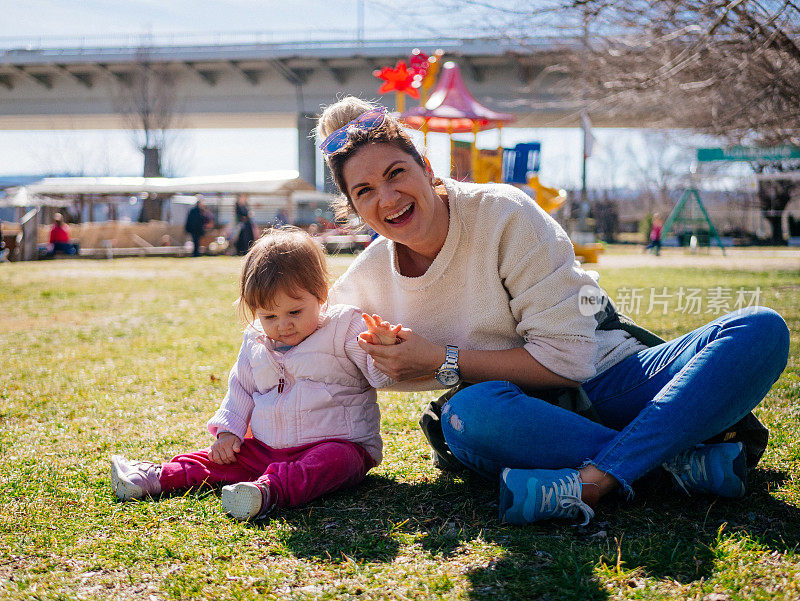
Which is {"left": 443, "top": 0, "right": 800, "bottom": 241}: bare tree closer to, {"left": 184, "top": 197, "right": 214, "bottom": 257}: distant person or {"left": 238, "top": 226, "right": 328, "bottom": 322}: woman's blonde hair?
{"left": 238, "top": 226, "right": 328, "bottom": 322}: woman's blonde hair

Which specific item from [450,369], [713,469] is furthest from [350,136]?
[713,469]

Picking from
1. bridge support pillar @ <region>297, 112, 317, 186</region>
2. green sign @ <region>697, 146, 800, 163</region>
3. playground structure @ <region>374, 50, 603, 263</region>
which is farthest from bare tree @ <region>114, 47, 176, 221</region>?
green sign @ <region>697, 146, 800, 163</region>

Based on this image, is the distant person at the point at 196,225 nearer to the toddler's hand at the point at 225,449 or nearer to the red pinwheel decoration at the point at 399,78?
the red pinwheel decoration at the point at 399,78

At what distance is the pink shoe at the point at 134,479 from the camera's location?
2.44m

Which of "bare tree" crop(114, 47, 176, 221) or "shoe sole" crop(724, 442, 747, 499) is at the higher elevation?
"bare tree" crop(114, 47, 176, 221)

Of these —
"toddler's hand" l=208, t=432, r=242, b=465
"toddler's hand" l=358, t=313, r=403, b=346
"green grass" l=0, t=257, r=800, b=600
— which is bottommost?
"green grass" l=0, t=257, r=800, b=600

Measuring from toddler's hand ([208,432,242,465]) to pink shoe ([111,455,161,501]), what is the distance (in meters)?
0.19

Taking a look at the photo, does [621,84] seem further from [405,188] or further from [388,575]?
[388,575]

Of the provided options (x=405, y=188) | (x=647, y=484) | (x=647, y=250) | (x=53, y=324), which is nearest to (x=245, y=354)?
(x=405, y=188)

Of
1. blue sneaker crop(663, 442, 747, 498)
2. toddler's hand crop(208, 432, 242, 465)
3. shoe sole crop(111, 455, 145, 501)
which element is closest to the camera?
blue sneaker crop(663, 442, 747, 498)

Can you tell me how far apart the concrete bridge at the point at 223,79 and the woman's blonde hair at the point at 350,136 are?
26.8 meters

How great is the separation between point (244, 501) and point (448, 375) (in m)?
0.72

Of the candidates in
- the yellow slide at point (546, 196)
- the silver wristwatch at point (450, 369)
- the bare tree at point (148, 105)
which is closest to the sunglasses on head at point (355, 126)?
the silver wristwatch at point (450, 369)

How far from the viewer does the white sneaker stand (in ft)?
7.35
